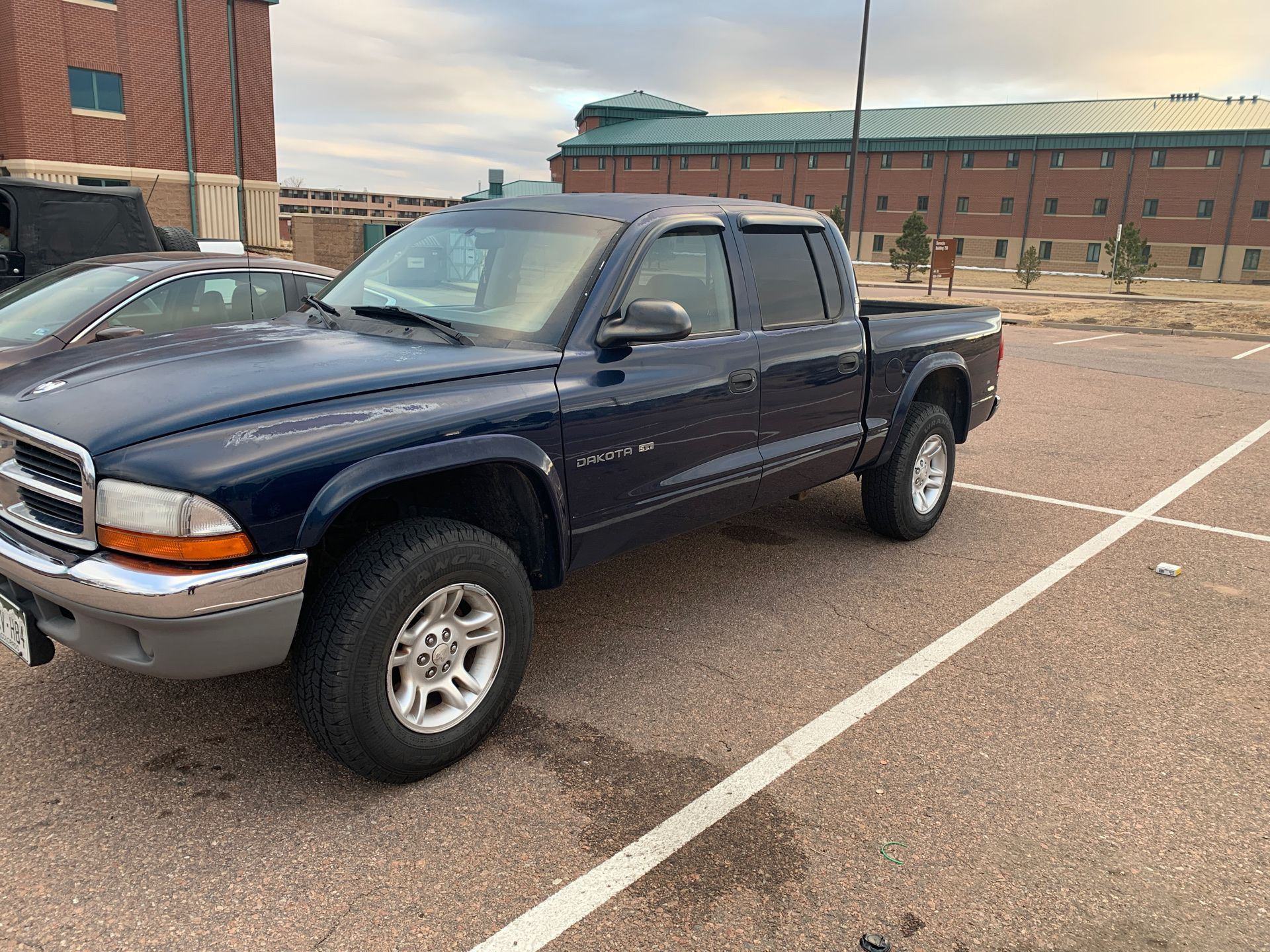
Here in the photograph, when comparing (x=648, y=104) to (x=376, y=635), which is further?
(x=648, y=104)

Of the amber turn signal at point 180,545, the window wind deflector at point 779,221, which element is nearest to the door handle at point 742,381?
the window wind deflector at point 779,221

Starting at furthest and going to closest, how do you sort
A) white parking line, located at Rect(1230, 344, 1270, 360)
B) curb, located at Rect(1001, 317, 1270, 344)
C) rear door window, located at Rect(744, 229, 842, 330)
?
1. curb, located at Rect(1001, 317, 1270, 344)
2. white parking line, located at Rect(1230, 344, 1270, 360)
3. rear door window, located at Rect(744, 229, 842, 330)

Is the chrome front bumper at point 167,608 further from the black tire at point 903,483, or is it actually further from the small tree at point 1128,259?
the small tree at point 1128,259

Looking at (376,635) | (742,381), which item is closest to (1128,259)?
(742,381)

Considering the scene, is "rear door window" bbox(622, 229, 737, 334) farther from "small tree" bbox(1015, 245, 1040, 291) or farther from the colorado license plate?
"small tree" bbox(1015, 245, 1040, 291)

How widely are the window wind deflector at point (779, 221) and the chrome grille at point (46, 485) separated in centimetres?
298

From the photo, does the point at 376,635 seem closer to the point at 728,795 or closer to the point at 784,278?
the point at 728,795

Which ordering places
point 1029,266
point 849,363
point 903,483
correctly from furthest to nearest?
point 1029,266, point 903,483, point 849,363

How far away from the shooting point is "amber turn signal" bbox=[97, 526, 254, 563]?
2525 millimetres

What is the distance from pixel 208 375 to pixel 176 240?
26.6ft

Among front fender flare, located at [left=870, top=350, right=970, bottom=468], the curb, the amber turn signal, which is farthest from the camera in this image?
the curb

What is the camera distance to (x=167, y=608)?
249cm

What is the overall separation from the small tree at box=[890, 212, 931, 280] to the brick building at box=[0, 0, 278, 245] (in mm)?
31026

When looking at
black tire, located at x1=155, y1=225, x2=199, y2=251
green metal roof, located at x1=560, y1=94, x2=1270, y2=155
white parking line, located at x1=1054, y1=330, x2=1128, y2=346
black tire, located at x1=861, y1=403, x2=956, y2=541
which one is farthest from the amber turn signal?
green metal roof, located at x1=560, y1=94, x2=1270, y2=155
